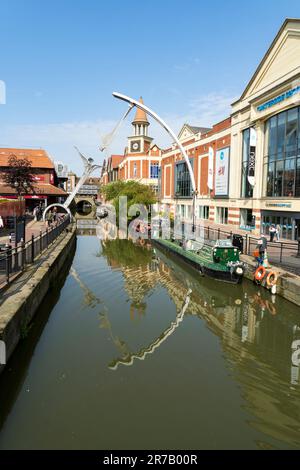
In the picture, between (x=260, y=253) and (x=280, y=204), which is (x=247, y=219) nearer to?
(x=280, y=204)

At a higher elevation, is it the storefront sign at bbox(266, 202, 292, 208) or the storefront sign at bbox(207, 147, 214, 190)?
the storefront sign at bbox(207, 147, 214, 190)

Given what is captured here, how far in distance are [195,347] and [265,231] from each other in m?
20.2

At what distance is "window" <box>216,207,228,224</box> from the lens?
35.3m

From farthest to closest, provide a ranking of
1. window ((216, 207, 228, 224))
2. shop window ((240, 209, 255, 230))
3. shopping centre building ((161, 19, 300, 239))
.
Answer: window ((216, 207, 228, 224)) < shop window ((240, 209, 255, 230)) < shopping centre building ((161, 19, 300, 239))

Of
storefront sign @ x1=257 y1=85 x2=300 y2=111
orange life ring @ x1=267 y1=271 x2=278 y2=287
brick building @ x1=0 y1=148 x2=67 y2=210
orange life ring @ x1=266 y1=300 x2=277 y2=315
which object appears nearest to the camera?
orange life ring @ x1=266 y1=300 x2=277 y2=315

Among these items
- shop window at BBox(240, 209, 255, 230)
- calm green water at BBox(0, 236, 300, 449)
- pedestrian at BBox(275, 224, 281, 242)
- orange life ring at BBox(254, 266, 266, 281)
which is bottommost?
calm green water at BBox(0, 236, 300, 449)

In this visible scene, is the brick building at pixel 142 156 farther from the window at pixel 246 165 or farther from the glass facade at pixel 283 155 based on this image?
the glass facade at pixel 283 155

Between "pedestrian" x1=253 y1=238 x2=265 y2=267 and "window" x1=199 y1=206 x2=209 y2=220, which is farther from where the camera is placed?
"window" x1=199 y1=206 x2=209 y2=220

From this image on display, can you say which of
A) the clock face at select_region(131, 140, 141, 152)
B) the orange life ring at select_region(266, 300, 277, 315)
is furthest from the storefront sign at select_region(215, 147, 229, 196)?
the clock face at select_region(131, 140, 141, 152)

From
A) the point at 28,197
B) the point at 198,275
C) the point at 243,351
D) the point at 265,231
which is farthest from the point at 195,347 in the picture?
the point at 28,197

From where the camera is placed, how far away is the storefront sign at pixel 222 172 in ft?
113

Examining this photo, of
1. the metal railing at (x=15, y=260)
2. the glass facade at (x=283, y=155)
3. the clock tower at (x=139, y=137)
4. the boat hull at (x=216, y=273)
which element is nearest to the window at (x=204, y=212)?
the glass facade at (x=283, y=155)

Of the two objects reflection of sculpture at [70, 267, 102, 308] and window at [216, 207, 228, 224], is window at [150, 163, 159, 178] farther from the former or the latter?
reflection of sculpture at [70, 267, 102, 308]
